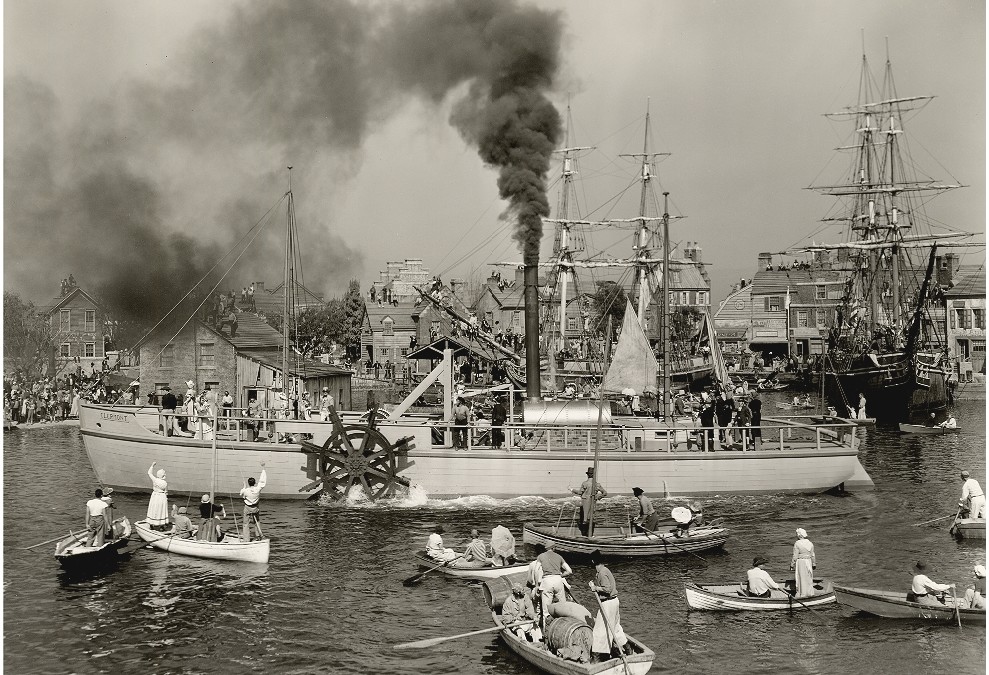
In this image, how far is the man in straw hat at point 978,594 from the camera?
49.3 ft

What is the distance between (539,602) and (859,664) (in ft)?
16.0

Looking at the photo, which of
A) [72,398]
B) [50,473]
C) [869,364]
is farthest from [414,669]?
[869,364]

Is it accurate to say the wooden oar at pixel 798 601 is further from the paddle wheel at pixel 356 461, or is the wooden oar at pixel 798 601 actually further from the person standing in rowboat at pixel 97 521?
the person standing in rowboat at pixel 97 521

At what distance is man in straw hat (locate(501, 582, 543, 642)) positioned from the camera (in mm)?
13953

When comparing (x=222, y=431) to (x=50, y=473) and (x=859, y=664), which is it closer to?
(x=50, y=473)

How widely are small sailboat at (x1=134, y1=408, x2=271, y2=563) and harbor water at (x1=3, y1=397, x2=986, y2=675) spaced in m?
0.27

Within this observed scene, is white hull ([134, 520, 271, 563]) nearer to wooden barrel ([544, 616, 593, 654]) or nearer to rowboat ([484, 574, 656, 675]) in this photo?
rowboat ([484, 574, 656, 675])

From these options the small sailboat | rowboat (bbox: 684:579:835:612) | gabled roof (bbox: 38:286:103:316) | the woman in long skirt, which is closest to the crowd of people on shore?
gabled roof (bbox: 38:286:103:316)

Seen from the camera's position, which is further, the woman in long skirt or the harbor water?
the woman in long skirt

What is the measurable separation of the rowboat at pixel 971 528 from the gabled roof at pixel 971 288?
46584 mm

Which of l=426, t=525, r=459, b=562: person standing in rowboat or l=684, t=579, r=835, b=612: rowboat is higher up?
l=426, t=525, r=459, b=562: person standing in rowboat

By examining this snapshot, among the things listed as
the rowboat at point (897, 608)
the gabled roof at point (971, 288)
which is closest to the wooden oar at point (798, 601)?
the rowboat at point (897, 608)

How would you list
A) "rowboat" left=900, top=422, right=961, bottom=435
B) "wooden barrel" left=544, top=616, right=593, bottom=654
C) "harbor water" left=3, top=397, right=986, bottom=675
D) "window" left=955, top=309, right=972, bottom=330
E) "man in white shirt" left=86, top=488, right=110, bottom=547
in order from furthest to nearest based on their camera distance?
"window" left=955, top=309, right=972, bottom=330, "rowboat" left=900, top=422, right=961, bottom=435, "man in white shirt" left=86, top=488, right=110, bottom=547, "harbor water" left=3, top=397, right=986, bottom=675, "wooden barrel" left=544, top=616, right=593, bottom=654

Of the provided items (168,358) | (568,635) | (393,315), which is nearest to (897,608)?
(568,635)
